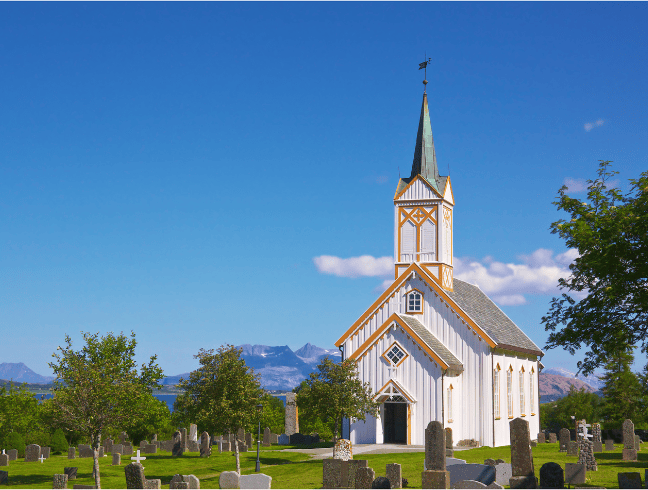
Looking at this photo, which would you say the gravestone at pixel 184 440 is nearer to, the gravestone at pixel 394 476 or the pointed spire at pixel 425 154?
the gravestone at pixel 394 476

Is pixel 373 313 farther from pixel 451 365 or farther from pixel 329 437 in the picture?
pixel 329 437

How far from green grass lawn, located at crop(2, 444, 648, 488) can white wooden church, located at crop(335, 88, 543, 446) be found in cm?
352

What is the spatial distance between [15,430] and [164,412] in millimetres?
9446

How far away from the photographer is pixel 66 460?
41.0 metres

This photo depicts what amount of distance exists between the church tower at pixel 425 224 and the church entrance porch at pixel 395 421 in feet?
25.8

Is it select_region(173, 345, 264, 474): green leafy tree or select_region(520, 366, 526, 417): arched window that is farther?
select_region(520, 366, 526, 417): arched window

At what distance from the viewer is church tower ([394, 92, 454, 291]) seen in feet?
148

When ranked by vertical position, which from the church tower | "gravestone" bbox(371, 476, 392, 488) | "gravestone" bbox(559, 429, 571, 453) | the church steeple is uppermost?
the church steeple

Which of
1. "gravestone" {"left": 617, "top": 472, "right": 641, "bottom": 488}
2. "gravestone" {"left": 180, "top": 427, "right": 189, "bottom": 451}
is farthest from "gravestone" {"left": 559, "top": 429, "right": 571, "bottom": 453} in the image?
"gravestone" {"left": 180, "top": 427, "right": 189, "bottom": 451}

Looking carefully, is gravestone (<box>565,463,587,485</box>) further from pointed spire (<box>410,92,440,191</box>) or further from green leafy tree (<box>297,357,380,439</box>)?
pointed spire (<box>410,92,440,191</box>)

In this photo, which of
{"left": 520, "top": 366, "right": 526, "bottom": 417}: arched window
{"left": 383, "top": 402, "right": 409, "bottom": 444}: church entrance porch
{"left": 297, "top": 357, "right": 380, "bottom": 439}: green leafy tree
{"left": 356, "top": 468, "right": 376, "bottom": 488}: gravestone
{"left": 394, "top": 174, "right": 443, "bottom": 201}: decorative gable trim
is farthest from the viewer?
{"left": 520, "top": 366, "right": 526, "bottom": 417}: arched window

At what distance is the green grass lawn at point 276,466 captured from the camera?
2692 centimetres

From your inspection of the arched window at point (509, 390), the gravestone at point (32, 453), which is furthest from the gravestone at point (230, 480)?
the arched window at point (509, 390)

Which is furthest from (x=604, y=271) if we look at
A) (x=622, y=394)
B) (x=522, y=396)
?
(x=622, y=394)
